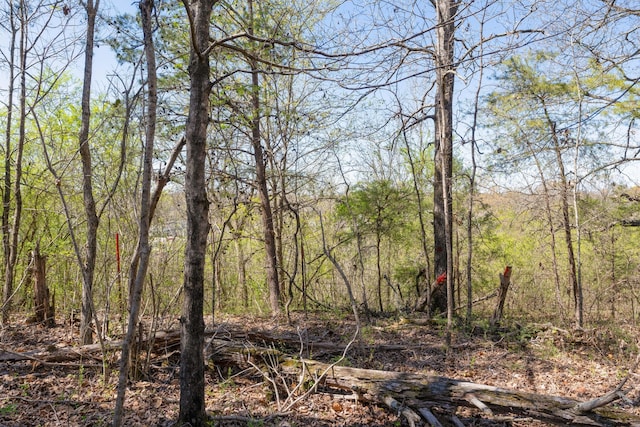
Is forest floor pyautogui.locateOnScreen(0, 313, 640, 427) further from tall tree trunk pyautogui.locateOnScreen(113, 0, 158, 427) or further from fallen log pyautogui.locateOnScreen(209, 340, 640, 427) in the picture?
tall tree trunk pyautogui.locateOnScreen(113, 0, 158, 427)

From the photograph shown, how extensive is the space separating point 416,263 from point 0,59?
9.46 m

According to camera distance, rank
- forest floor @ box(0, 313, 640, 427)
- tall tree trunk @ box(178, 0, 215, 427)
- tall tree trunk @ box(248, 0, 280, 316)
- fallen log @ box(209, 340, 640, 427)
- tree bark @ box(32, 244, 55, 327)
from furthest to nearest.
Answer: tall tree trunk @ box(248, 0, 280, 316) < tree bark @ box(32, 244, 55, 327) < forest floor @ box(0, 313, 640, 427) < fallen log @ box(209, 340, 640, 427) < tall tree trunk @ box(178, 0, 215, 427)

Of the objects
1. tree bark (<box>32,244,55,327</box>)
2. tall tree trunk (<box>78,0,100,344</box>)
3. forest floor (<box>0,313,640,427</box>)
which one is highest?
tall tree trunk (<box>78,0,100,344</box>)

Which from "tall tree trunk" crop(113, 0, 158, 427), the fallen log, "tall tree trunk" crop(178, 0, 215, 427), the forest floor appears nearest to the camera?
"tall tree trunk" crop(113, 0, 158, 427)

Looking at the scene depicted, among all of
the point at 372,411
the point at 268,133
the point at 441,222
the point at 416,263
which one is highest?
the point at 268,133

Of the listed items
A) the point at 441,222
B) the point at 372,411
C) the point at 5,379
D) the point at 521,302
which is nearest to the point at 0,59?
the point at 5,379

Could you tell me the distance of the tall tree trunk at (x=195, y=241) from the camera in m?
3.24

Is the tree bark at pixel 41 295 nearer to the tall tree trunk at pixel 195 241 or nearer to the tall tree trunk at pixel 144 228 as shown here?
the tall tree trunk at pixel 144 228

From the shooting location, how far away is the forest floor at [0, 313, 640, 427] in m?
3.95

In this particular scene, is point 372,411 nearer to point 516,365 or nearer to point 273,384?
point 273,384

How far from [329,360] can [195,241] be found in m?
2.72

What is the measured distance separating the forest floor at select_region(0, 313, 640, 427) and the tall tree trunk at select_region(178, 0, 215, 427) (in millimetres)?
600

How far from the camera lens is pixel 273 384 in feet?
14.5

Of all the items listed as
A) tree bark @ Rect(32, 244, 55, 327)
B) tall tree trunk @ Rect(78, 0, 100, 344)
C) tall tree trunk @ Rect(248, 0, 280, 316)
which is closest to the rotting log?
tall tree trunk @ Rect(78, 0, 100, 344)
